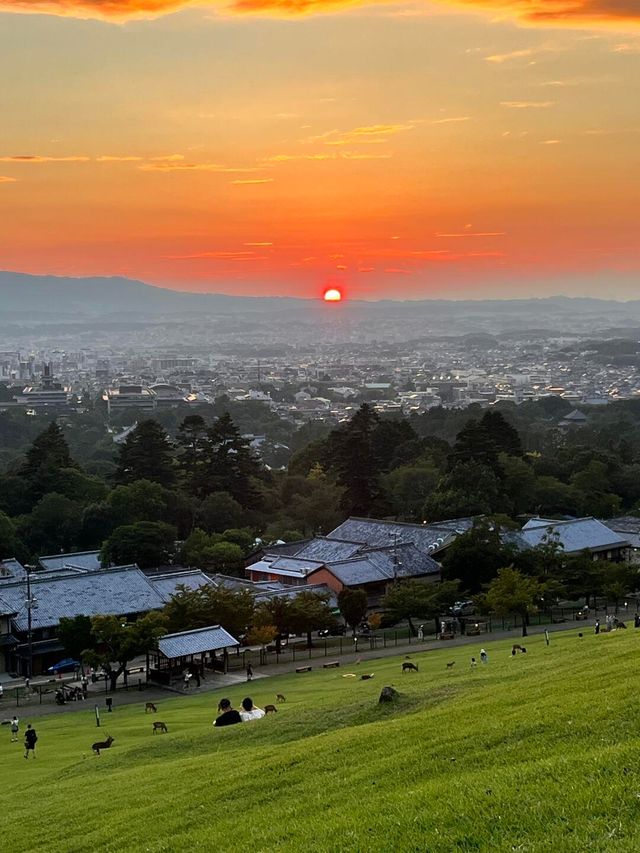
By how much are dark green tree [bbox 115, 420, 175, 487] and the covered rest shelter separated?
2663 centimetres

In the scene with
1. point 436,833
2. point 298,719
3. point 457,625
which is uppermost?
point 436,833

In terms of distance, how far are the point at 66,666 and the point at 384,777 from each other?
87.5 ft

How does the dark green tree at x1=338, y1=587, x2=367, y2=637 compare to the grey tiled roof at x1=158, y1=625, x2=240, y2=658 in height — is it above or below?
below

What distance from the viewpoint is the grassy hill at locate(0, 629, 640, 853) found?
7.91 meters

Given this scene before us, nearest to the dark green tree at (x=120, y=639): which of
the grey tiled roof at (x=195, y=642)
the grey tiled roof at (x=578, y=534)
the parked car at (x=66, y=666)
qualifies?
the grey tiled roof at (x=195, y=642)

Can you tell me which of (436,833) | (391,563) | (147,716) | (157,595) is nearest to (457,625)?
(391,563)

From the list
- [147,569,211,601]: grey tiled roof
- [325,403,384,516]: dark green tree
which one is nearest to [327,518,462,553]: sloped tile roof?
[325,403,384,516]: dark green tree

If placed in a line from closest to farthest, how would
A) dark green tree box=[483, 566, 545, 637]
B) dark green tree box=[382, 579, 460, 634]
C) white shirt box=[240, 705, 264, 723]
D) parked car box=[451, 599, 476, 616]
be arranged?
white shirt box=[240, 705, 264, 723] → dark green tree box=[483, 566, 545, 637] → dark green tree box=[382, 579, 460, 634] → parked car box=[451, 599, 476, 616]

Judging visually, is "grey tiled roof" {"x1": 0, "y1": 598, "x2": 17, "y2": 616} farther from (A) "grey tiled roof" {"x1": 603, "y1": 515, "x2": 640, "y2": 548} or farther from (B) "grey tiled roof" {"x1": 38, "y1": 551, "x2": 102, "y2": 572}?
(A) "grey tiled roof" {"x1": 603, "y1": 515, "x2": 640, "y2": 548}

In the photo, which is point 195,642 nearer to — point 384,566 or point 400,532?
point 384,566

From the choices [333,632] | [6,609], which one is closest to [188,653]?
[333,632]

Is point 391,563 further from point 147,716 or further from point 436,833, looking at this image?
point 436,833

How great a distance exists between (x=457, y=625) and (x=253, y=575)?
1283 cm

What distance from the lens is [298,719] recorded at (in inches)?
654
